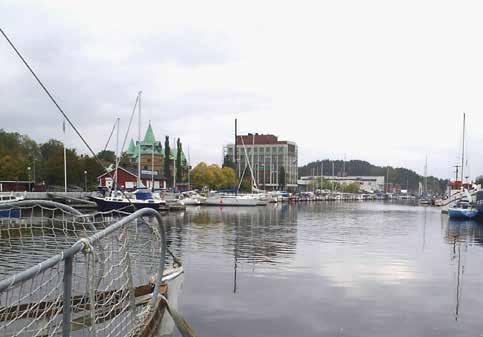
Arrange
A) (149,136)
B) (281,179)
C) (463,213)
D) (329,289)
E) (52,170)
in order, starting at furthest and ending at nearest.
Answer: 1. (281,179)
2. (149,136)
3. (52,170)
4. (463,213)
5. (329,289)

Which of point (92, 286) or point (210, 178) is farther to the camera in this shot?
point (210, 178)

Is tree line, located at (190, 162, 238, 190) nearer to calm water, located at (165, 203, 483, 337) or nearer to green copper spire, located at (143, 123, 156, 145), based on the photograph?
green copper spire, located at (143, 123, 156, 145)

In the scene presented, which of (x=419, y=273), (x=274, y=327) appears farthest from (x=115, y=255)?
(x=419, y=273)

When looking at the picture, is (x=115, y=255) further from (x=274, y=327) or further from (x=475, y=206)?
(x=475, y=206)

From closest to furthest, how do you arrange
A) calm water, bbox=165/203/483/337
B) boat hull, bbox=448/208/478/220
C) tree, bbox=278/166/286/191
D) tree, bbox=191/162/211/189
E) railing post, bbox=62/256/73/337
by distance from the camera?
railing post, bbox=62/256/73/337 → calm water, bbox=165/203/483/337 → boat hull, bbox=448/208/478/220 → tree, bbox=191/162/211/189 → tree, bbox=278/166/286/191

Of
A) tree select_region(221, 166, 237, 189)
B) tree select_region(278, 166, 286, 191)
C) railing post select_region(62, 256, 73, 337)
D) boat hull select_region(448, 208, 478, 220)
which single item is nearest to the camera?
railing post select_region(62, 256, 73, 337)

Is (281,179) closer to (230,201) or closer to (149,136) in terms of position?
(149,136)

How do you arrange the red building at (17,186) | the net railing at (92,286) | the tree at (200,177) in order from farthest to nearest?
the tree at (200,177)
the red building at (17,186)
the net railing at (92,286)

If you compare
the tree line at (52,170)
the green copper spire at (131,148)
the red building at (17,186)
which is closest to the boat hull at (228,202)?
the tree line at (52,170)

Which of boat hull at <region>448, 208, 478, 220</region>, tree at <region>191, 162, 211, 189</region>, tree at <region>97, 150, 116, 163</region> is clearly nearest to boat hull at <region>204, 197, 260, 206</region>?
boat hull at <region>448, 208, 478, 220</region>

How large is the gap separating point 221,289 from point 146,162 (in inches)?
4929

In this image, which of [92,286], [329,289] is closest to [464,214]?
[329,289]

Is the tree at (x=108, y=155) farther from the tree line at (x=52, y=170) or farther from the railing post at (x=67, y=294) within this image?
the railing post at (x=67, y=294)

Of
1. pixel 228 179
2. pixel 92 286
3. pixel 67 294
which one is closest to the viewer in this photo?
pixel 67 294
